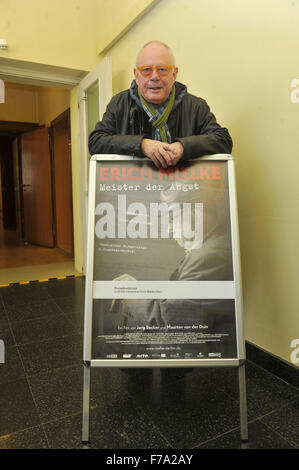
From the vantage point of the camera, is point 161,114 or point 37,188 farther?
point 37,188

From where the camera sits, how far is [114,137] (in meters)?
1.51

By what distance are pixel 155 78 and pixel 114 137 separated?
34 centimetres

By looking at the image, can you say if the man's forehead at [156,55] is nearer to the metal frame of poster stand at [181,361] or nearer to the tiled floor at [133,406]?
the metal frame of poster stand at [181,361]

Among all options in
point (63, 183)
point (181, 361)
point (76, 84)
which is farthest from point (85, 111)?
point (181, 361)

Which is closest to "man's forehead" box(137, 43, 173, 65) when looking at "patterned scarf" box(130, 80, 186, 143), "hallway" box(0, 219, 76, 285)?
"patterned scarf" box(130, 80, 186, 143)

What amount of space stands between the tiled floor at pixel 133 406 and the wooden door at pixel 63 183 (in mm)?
3454

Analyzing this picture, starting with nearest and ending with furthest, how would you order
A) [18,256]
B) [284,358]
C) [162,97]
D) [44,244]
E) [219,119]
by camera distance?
[162,97] → [284,358] → [219,119] → [18,256] → [44,244]

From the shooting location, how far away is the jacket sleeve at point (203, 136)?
1418 mm

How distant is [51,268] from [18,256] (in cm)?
115

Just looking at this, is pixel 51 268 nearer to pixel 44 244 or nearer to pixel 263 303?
pixel 44 244

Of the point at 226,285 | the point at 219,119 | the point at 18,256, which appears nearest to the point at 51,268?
the point at 18,256

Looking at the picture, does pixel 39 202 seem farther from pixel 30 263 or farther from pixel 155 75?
pixel 155 75

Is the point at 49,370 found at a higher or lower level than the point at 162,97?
lower

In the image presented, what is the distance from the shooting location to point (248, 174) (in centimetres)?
192
